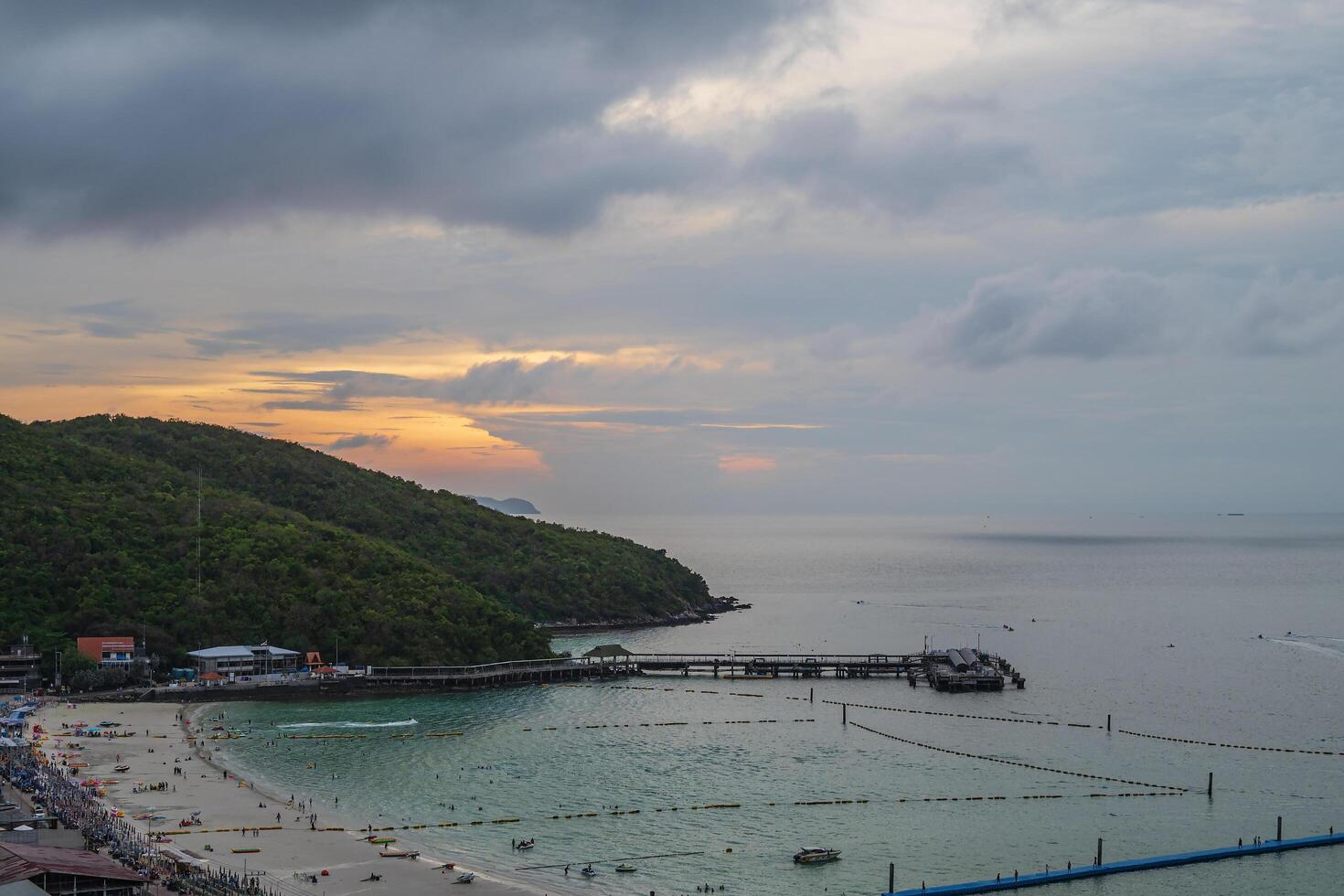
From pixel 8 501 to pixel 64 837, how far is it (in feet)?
248

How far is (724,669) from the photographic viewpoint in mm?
109000

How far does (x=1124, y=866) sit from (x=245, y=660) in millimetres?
68905

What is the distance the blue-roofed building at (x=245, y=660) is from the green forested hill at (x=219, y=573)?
2667 millimetres

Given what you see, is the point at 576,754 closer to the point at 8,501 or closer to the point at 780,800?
the point at 780,800

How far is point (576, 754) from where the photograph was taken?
234ft

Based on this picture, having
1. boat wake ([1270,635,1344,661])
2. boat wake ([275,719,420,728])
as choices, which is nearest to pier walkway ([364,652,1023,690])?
boat wake ([275,719,420,728])

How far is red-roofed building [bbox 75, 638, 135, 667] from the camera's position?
90188 millimetres

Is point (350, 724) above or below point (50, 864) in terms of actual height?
below

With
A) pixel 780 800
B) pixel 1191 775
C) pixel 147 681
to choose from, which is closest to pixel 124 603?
pixel 147 681

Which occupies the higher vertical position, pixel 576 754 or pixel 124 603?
pixel 124 603

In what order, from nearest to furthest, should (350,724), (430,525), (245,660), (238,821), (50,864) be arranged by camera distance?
(50,864), (238,821), (350,724), (245,660), (430,525)

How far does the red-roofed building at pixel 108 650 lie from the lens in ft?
296

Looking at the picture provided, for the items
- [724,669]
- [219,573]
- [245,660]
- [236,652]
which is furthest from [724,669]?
[219,573]

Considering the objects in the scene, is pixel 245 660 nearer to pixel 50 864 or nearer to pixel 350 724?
pixel 350 724
